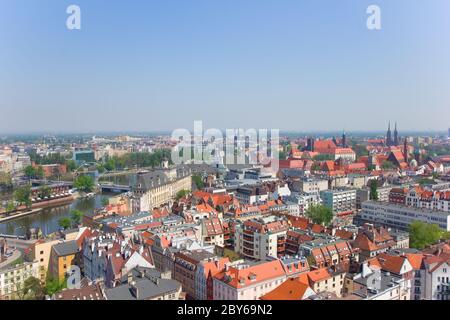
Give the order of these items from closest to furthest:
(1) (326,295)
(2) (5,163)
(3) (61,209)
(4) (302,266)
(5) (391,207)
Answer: (1) (326,295)
(4) (302,266)
(5) (391,207)
(3) (61,209)
(2) (5,163)

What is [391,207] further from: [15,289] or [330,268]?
[15,289]

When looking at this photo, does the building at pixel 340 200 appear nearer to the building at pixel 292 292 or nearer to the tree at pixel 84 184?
the building at pixel 292 292

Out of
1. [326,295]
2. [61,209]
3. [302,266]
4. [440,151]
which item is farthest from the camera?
[440,151]

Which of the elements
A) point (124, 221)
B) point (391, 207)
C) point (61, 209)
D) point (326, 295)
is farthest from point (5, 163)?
point (326, 295)

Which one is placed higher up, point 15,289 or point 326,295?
point 326,295

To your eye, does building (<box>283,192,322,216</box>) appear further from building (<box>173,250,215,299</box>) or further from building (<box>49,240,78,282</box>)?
building (<box>49,240,78,282</box>)

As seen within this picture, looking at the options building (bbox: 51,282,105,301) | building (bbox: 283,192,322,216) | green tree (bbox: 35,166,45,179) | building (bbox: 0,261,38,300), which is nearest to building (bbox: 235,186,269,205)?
building (bbox: 283,192,322,216)
